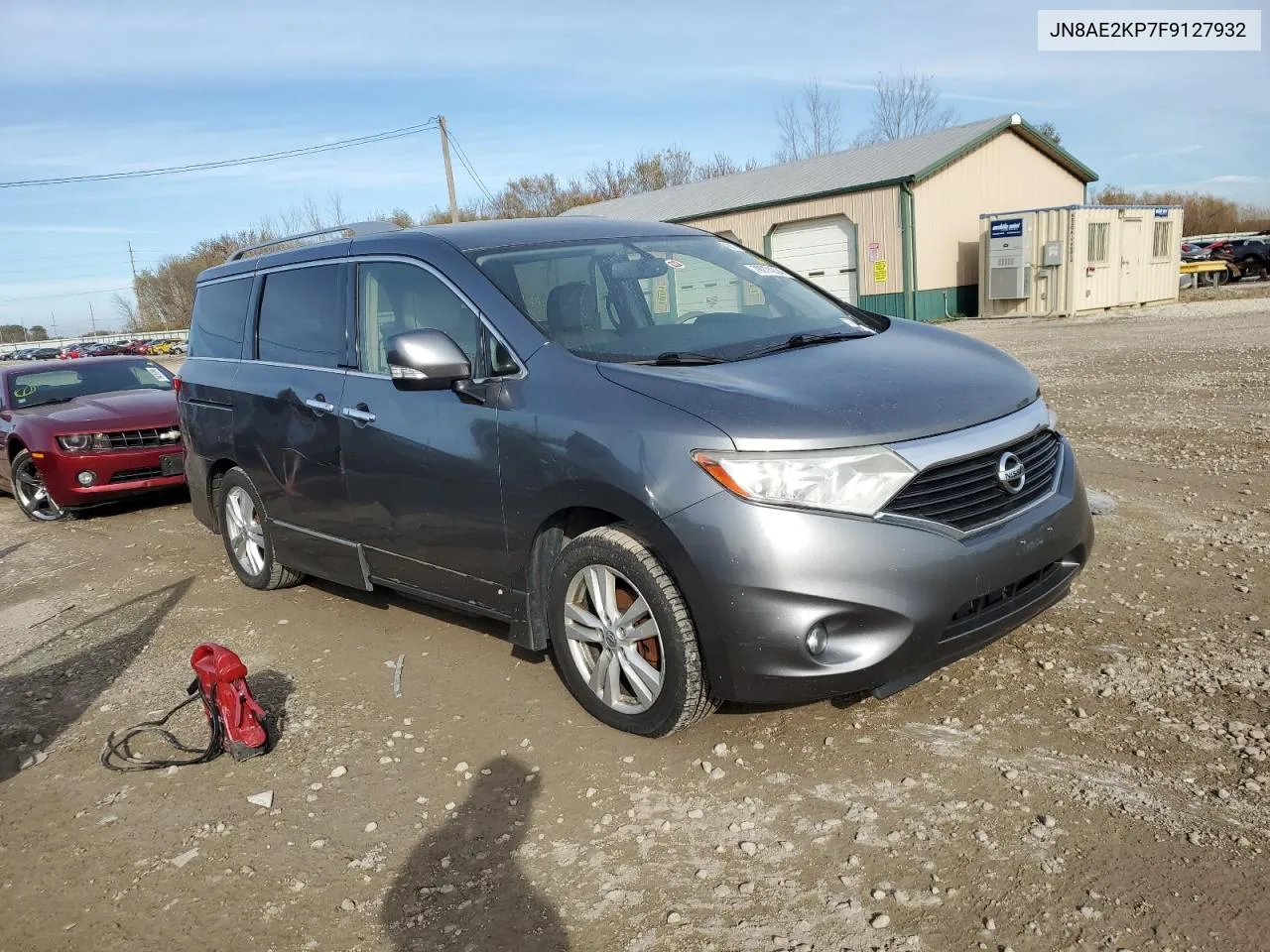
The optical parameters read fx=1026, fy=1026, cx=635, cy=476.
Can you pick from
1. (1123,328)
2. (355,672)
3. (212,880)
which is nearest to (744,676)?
(212,880)

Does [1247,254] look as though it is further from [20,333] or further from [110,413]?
[20,333]

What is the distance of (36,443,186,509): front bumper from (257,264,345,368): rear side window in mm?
3799

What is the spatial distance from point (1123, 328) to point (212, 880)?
2025 centimetres

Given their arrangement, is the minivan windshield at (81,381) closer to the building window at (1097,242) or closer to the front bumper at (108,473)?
the front bumper at (108,473)

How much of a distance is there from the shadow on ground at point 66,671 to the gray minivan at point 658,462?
1094 millimetres

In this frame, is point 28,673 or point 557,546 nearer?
point 557,546

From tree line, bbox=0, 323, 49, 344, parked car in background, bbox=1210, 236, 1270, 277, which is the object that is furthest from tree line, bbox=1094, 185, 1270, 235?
tree line, bbox=0, 323, 49, 344

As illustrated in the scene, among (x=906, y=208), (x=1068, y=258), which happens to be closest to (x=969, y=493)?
(x=906, y=208)

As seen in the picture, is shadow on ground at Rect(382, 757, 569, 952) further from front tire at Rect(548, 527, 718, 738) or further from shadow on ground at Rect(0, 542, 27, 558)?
shadow on ground at Rect(0, 542, 27, 558)

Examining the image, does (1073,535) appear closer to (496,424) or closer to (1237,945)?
(1237,945)

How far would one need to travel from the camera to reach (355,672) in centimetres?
477

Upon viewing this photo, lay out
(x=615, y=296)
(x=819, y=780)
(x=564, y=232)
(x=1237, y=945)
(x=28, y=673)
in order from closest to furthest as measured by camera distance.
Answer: (x=1237, y=945), (x=819, y=780), (x=615, y=296), (x=564, y=232), (x=28, y=673)

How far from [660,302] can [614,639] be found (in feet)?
5.00

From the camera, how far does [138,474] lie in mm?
9047
